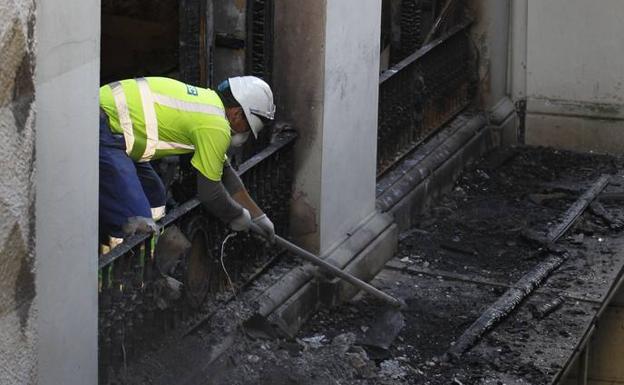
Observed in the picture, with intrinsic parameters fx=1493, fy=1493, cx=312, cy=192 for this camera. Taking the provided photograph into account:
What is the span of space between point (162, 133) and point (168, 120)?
3.3 inches

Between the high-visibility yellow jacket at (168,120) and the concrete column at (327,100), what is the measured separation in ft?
5.06

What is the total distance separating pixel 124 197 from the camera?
827cm

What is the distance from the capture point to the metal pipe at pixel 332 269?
9281 millimetres

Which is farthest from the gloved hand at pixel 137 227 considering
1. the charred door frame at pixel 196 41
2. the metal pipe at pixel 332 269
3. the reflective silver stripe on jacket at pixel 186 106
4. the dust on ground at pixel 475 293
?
the charred door frame at pixel 196 41

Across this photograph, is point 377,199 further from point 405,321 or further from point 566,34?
point 566,34

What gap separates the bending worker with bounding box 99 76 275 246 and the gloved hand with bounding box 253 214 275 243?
0.36m

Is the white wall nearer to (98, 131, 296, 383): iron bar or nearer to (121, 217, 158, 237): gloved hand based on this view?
(98, 131, 296, 383): iron bar

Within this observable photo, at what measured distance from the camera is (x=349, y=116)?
10.5 metres

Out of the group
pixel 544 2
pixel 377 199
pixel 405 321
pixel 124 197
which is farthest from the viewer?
pixel 544 2

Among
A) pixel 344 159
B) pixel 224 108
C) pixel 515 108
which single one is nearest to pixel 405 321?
pixel 344 159

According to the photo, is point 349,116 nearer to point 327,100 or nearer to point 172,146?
point 327,100

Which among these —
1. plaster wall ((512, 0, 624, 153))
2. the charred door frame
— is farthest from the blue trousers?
plaster wall ((512, 0, 624, 153))

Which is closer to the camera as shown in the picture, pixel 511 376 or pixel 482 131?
pixel 511 376

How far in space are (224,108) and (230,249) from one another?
4.13ft
